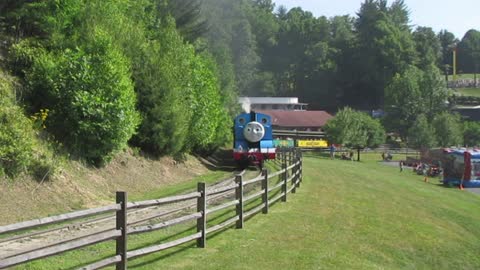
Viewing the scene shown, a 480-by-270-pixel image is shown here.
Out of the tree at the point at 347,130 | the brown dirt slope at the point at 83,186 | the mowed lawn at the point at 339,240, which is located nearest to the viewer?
the mowed lawn at the point at 339,240

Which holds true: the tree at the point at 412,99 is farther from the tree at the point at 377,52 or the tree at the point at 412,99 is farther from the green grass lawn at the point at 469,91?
the green grass lawn at the point at 469,91

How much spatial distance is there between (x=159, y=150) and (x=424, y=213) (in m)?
13.7

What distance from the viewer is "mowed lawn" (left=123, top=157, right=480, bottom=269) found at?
11.3 meters

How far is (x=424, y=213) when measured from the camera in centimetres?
2223

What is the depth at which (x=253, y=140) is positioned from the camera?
36344mm

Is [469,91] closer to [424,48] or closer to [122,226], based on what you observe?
[424,48]

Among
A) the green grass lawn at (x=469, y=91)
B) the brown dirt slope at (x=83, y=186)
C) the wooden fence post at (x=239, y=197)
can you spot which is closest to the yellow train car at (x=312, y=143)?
the brown dirt slope at (x=83, y=186)

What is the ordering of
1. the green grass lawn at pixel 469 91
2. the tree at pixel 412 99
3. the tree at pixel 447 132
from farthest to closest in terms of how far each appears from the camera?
the green grass lawn at pixel 469 91 → the tree at pixel 412 99 → the tree at pixel 447 132

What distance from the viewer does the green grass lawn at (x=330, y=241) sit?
10883 millimetres

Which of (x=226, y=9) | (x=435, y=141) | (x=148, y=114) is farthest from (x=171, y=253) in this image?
(x=226, y=9)

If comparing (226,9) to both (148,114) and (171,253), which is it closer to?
(148,114)

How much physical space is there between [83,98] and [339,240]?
10.6 metres

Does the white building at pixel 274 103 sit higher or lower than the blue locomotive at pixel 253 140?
higher

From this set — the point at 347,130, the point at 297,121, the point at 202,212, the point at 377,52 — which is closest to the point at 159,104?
the point at 202,212
